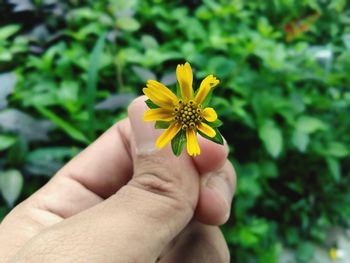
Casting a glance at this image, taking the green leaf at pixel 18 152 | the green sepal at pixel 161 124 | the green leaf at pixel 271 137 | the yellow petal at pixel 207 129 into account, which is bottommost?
the green leaf at pixel 271 137

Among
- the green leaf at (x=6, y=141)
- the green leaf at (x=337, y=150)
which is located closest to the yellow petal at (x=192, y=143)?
the green leaf at (x=6, y=141)

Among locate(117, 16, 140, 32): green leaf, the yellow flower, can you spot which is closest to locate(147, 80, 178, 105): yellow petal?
the yellow flower

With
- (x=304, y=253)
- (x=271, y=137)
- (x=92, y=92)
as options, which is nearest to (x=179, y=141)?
(x=92, y=92)

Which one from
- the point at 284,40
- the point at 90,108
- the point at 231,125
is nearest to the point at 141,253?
the point at 90,108

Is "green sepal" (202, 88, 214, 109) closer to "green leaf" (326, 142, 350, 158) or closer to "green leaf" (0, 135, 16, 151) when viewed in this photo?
"green leaf" (0, 135, 16, 151)

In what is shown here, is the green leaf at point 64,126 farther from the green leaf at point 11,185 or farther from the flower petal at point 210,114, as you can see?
the flower petal at point 210,114

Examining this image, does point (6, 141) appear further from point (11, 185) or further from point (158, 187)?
point (158, 187)

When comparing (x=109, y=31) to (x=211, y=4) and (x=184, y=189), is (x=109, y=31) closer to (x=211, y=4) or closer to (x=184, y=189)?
(x=211, y=4)
